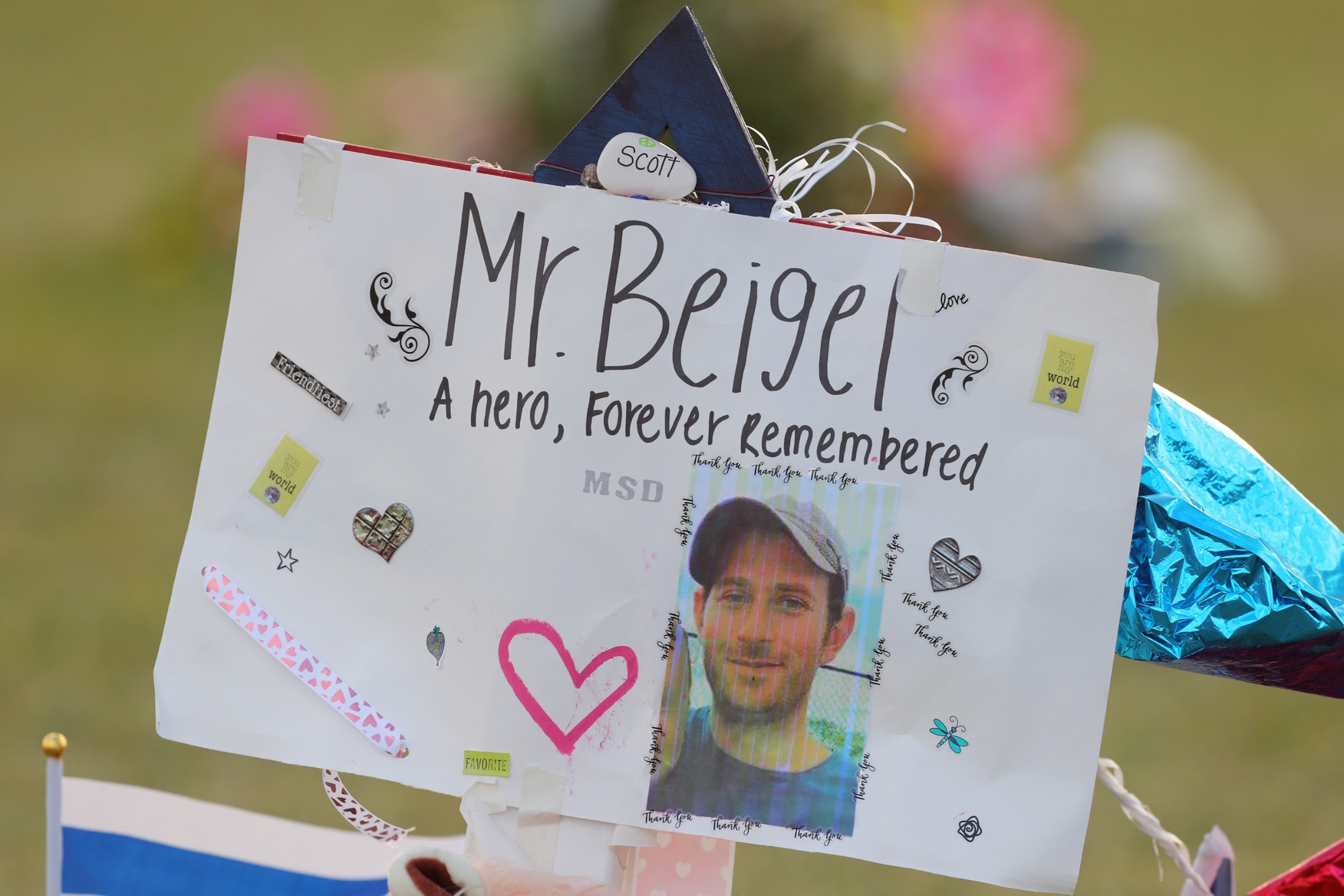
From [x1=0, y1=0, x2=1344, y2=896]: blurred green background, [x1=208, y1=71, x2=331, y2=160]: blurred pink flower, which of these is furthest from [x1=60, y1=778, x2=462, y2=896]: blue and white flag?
[x1=208, y1=71, x2=331, y2=160]: blurred pink flower

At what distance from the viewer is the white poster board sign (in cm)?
72

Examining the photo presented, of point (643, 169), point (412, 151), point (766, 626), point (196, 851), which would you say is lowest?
point (196, 851)

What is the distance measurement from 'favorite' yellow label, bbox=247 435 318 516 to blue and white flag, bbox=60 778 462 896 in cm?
29

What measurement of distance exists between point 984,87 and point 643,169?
11.7ft

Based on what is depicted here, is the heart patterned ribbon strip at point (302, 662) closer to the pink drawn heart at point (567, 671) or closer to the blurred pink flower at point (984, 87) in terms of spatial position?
the pink drawn heart at point (567, 671)

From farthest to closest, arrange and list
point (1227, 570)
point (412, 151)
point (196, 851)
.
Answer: point (412, 151) → point (196, 851) → point (1227, 570)

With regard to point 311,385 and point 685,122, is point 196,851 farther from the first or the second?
point 685,122

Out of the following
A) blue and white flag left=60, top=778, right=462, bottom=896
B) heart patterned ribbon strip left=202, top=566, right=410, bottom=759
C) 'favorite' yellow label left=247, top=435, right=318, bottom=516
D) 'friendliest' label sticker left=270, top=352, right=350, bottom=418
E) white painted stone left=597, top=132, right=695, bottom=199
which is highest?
white painted stone left=597, top=132, right=695, bottom=199

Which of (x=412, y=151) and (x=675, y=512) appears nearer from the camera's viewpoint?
(x=675, y=512)

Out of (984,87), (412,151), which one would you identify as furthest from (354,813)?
(984,87)

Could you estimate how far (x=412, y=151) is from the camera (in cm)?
380

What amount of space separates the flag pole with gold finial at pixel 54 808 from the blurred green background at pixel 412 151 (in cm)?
67

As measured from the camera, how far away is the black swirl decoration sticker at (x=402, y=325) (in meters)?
0.75

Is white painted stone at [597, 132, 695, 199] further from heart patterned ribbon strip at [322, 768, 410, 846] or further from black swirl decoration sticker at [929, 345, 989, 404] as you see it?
heart patterned ribbon strip at [322, 768, 410, 846]
